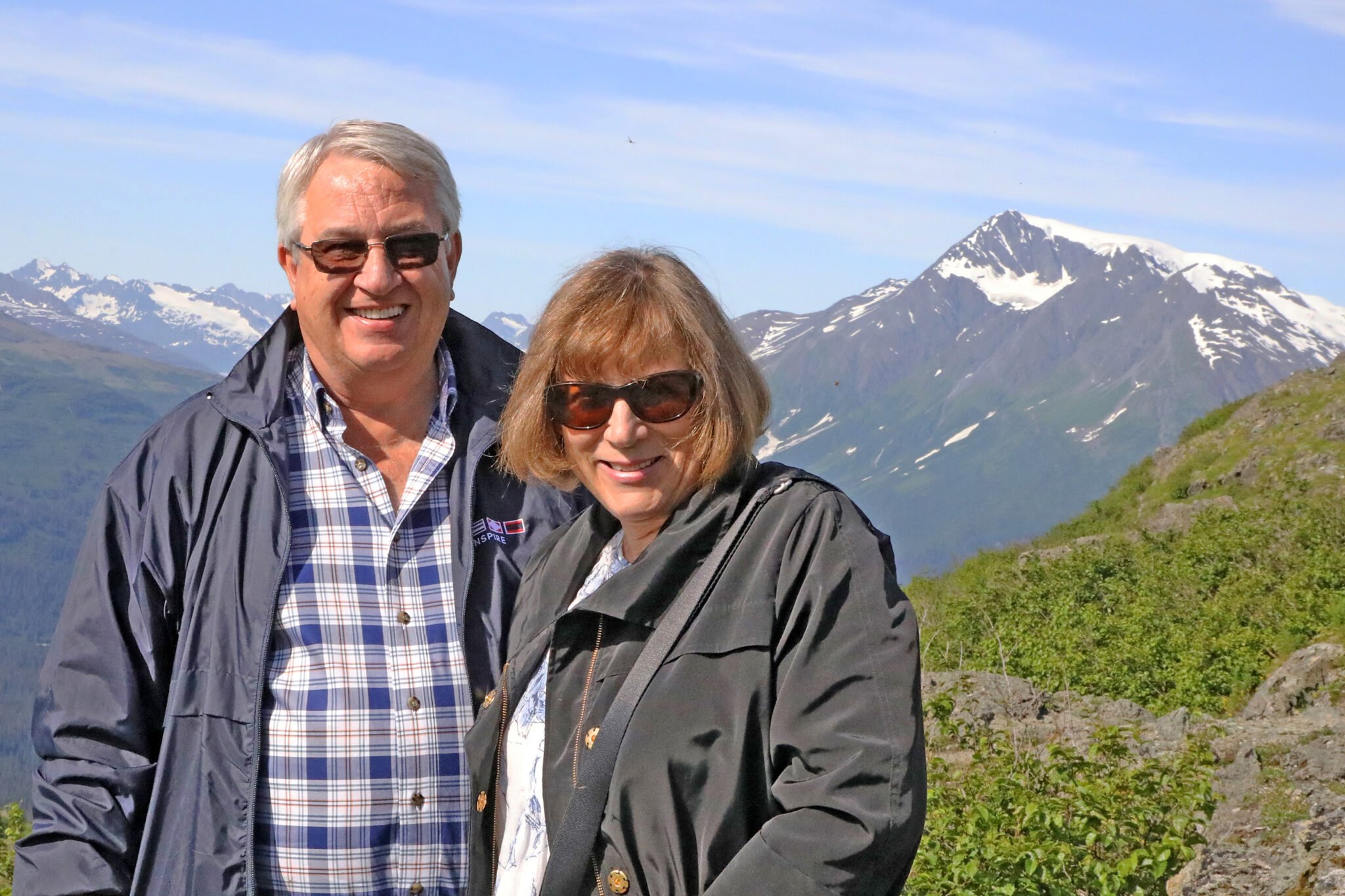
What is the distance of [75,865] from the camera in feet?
9.53

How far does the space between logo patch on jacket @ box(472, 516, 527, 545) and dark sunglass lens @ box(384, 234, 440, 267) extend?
704 millimetres

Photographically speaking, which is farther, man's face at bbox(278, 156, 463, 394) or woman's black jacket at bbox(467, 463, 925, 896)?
man's face at bbox(278, 156, 463, 394)

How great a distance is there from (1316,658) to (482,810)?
360 inches

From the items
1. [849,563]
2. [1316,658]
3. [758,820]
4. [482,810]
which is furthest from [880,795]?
[1316,658]

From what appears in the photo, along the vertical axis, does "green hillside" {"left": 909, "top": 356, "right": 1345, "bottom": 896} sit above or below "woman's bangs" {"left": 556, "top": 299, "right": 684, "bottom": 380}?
below

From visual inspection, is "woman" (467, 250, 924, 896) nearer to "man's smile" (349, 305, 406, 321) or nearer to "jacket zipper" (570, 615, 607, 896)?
"jacket zipper" (570, 615, 607, 896)

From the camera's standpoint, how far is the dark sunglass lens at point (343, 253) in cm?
327

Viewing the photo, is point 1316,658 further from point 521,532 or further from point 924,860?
point 521,532

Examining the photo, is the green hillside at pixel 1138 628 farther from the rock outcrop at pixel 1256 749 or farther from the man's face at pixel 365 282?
the man's face at pixel 365 282

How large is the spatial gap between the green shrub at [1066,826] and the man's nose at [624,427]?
2842 millimetres

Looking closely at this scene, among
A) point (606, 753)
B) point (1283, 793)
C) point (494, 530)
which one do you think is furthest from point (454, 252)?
point (1283, 793)

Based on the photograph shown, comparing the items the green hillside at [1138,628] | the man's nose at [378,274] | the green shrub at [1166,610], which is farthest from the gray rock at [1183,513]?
the man's nose at [378,274]

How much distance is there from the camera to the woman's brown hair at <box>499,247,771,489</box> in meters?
2.60

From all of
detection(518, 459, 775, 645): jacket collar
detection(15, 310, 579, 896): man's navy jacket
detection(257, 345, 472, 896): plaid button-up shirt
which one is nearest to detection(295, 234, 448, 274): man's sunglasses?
detection(15, 310, 579, 896): man's navy jacket
